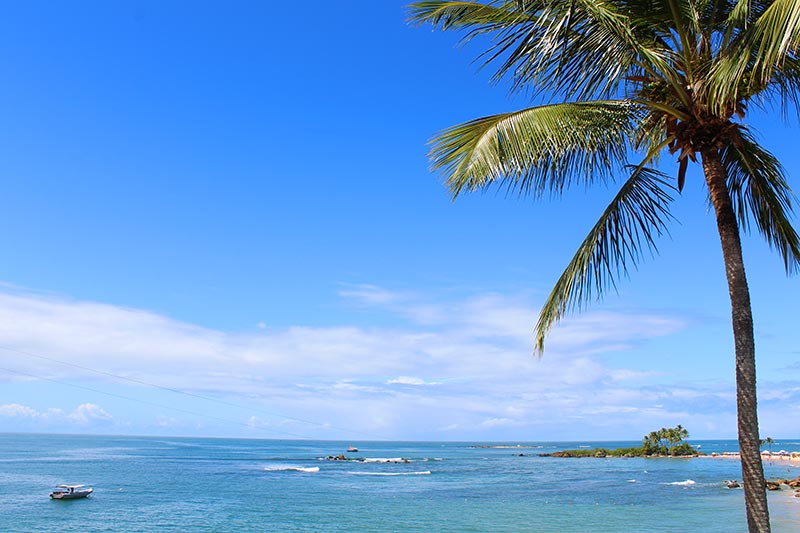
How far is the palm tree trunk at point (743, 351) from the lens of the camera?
4922 millimetres

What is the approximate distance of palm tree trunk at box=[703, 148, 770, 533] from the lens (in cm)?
492

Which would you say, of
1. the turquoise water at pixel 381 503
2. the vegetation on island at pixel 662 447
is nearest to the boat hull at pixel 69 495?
the turquoise water at pixel 381 503

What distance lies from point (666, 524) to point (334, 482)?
2994 centimetres

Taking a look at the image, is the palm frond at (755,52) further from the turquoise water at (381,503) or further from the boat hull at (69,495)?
the boat hull at (69,495)

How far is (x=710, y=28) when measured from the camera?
604cm

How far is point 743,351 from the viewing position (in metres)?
5.20

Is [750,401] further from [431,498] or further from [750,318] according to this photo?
[431,498]

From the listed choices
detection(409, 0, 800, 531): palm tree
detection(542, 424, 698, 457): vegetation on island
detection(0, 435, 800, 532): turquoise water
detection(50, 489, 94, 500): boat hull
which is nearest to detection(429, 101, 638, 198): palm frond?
detection(409, 0, 800, 531): palm tree

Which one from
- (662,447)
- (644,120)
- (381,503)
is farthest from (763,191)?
(662,447)

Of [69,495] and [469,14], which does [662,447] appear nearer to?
[69,495]

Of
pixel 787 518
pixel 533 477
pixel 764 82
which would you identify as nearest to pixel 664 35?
pixel 764 82

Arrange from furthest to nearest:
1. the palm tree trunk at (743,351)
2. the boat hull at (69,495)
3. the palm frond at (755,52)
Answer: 1. the boat hull at (69,495)
2. the palm tree trunk at (743,351)
3. the palm frond at (755,52)

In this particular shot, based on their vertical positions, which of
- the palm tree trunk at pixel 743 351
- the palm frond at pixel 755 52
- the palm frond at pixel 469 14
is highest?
the palm frond at pixel 469 14

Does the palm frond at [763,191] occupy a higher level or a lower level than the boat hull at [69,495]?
higher
